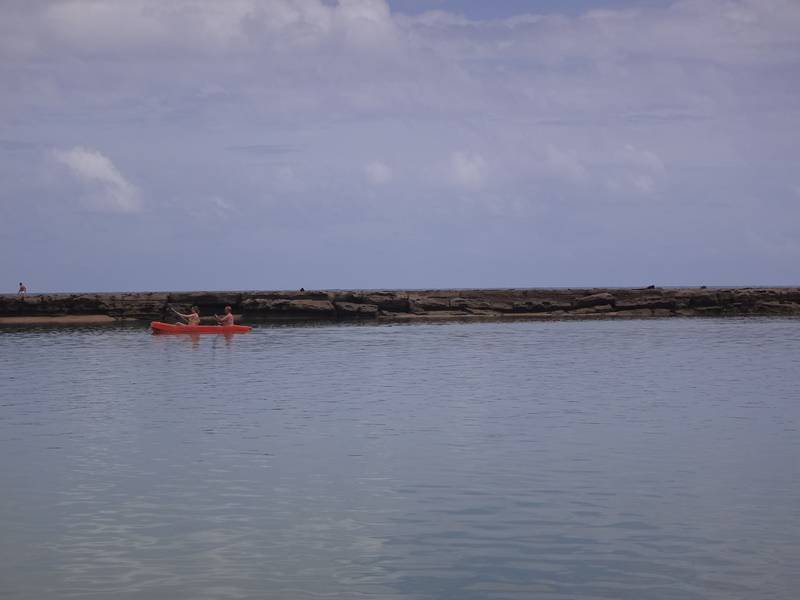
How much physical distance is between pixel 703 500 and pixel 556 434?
246 inches

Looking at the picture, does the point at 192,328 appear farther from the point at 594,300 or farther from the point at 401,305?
the point at 594,300

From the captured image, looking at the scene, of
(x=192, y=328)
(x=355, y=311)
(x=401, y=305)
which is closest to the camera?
(x=192, y=328)

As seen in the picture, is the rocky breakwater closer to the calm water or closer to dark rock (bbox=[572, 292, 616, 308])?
dark rock (bbox=[572, 292, 616, 308])

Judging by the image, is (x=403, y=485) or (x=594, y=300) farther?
(x=594, y=300)

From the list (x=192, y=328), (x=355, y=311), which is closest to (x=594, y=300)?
(x=355, y=311)

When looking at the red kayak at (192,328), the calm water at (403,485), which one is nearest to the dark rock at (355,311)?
the red kayak at (192,328)

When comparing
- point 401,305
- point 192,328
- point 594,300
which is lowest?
point 192,328

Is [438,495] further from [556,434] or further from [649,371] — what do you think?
[649,371]

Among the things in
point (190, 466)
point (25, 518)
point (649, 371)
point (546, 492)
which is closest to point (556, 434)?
point (546, 492)

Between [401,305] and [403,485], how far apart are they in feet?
189

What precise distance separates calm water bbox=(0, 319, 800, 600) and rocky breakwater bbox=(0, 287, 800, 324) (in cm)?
3766

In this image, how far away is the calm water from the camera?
1128 cm

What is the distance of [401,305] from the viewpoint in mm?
73688

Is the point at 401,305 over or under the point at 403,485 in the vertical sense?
over
